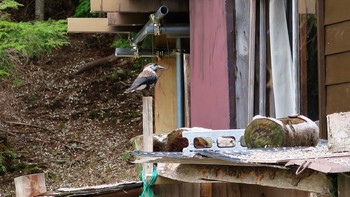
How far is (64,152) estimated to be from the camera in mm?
17484

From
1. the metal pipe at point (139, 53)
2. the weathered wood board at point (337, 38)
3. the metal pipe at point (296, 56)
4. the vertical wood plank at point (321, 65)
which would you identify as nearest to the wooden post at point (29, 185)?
the metal pipe at point (296, 56)

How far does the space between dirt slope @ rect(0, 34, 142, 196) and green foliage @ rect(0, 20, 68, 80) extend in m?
1.29

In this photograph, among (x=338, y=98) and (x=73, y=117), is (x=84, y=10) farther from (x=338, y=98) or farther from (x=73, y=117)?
(x=338, y=98)

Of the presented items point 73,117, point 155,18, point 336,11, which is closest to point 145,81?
point 336,11

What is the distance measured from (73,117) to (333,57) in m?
14.1


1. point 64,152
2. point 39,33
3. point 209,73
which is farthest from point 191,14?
point 64,152

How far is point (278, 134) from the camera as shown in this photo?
418 cm

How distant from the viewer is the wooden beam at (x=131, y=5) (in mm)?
10172

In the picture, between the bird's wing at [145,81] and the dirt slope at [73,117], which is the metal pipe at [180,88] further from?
the dirt slope at [73,117]

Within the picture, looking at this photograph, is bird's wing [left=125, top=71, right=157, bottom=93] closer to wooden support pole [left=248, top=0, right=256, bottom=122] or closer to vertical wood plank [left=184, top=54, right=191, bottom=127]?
wooden support pole [left=248, top=0, right=256, bottom=122]

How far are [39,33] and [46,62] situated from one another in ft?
23.7

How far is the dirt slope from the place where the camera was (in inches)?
643

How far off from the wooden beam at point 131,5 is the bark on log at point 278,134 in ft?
19.7

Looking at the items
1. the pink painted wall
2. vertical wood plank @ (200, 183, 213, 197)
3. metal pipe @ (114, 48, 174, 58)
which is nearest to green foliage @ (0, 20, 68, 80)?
metal pipe @ (114, 48, 174, 58)
